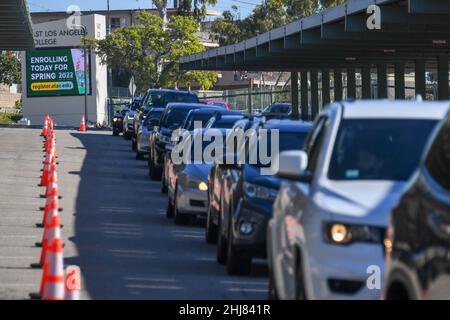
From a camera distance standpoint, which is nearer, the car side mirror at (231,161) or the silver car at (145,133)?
the car side mirror at (231,161)

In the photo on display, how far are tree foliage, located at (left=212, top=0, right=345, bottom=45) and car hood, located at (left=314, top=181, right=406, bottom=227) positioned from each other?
286 feet

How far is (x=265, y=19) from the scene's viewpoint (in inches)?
3895

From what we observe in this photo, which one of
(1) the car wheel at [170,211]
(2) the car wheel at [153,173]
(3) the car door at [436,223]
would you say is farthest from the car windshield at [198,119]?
(3) the car door at [436,223]

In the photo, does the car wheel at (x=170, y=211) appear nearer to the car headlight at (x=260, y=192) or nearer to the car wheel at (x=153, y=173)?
the car headlight at (x=260, y=192)

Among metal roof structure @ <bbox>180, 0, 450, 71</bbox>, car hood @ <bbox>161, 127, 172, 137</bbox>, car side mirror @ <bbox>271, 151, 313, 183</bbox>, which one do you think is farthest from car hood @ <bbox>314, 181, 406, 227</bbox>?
car hood @ <bbox>161, 127, 172, 137</bbox>

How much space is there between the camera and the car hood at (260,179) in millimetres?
14312

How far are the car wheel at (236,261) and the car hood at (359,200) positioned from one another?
469 centimetres

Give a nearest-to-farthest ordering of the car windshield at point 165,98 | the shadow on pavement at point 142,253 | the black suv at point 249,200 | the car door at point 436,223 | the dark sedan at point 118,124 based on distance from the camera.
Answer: the car door at point 436,223, the shadow on pavement at point 142,253, the black suv at point 249,200, the car windshield at point 165,98, the dark sedan at point 118,124

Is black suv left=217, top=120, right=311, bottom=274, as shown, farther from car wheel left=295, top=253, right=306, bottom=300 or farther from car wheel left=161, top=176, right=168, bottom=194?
car wheel left=161, top=176, right=168, bottom=194

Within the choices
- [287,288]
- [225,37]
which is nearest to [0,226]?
[287,288]

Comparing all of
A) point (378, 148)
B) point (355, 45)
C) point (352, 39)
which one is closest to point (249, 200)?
point (378, 148)

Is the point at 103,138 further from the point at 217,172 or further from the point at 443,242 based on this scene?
the point at 443,242

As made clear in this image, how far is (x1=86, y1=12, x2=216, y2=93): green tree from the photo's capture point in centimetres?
8688

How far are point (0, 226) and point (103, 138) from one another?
110ft
